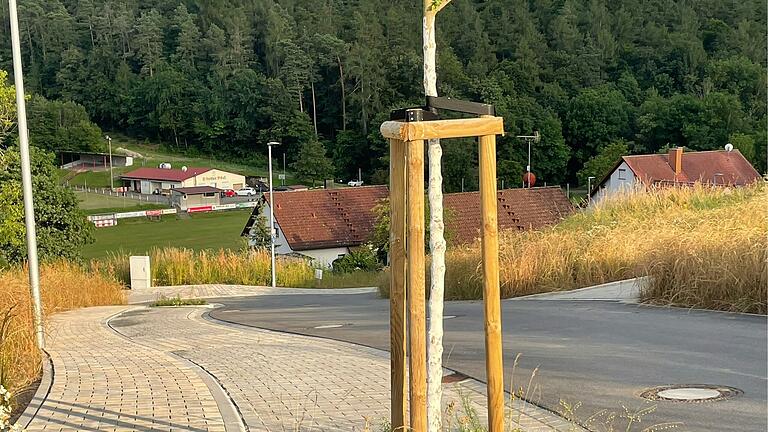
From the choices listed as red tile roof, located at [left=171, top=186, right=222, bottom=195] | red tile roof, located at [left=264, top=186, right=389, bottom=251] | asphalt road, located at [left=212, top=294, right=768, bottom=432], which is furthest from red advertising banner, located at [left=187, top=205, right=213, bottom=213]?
asphalt road, located at [left=212, top=294, right=768, bottom=432]

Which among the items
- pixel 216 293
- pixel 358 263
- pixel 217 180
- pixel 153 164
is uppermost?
pixel 153 164

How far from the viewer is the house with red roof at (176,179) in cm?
9543

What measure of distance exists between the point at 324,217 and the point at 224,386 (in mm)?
48052

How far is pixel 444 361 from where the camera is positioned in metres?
9.14

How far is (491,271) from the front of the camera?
15.6ft

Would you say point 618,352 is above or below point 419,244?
below

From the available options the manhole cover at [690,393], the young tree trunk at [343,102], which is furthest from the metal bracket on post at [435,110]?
the young tree trunk at [343,102]

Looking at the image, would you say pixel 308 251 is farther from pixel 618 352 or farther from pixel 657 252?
pixel 618 352

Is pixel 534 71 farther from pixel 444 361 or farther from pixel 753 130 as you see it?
pixel 444 361

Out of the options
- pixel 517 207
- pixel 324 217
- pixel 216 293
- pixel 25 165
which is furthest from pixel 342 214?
pixel 25 165

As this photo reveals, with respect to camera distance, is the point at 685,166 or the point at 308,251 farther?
the point at 685,166

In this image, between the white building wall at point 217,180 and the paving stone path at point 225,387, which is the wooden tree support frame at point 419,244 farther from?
the white building wall at point 217,180

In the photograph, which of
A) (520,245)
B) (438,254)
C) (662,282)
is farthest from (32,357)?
(520,245)

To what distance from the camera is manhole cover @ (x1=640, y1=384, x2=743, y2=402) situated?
676 centimetres
